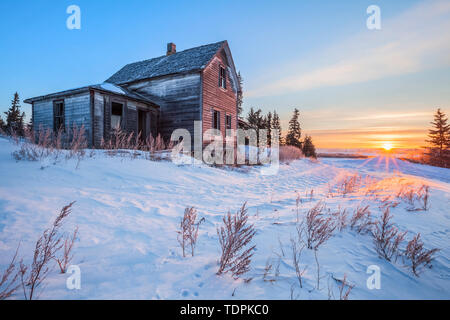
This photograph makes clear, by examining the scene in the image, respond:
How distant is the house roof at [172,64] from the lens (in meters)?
12.6

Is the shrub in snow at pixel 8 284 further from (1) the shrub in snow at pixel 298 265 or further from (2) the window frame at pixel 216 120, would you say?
(2) the window frame at pixel 216 120

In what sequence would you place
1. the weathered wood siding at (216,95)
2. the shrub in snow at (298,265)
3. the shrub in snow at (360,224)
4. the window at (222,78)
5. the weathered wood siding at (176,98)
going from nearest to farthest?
the shrub in snow at (298,265), the shrub in snow at (360,224), the weathered wood siding at (176,98), the weathered wood siding at (216,95), the window at (222,78)

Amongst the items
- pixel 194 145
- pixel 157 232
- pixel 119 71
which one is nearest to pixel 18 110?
pixel 119 71

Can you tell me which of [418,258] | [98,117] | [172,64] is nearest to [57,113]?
[98,117]

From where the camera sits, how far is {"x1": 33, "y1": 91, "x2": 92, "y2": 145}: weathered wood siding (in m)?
9.98

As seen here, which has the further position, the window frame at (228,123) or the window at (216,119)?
the window frame at (228,123)

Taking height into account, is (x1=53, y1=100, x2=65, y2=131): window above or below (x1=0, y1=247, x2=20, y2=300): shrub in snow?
above

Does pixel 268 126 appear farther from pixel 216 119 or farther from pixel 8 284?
pixel 8 284

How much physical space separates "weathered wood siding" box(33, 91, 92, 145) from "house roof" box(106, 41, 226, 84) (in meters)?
4.63

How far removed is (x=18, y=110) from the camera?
92.4 ft

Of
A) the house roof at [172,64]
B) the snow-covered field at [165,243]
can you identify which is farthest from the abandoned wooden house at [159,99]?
the snow-covered field at [165,243]

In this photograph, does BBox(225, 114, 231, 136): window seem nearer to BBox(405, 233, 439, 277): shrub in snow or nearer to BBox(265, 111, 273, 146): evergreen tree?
BBox(405, 233, 439, 277): shrub in snow

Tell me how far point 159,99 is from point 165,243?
1268cm

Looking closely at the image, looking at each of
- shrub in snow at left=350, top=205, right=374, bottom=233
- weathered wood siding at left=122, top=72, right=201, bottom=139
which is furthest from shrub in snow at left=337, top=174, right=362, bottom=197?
weathered wood siding at left=122, top=72, right=201, bottom=139
